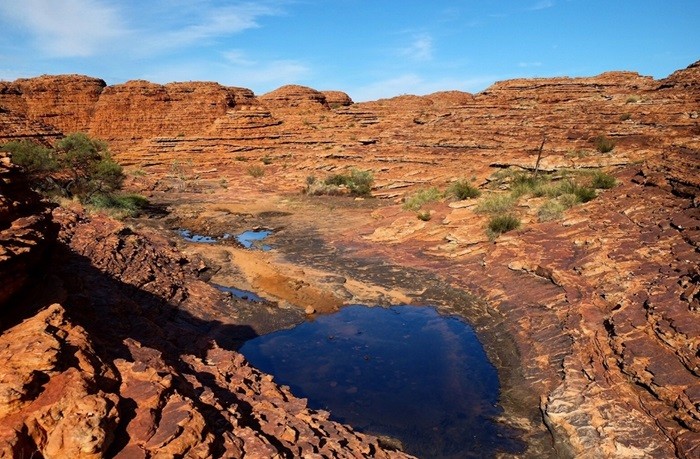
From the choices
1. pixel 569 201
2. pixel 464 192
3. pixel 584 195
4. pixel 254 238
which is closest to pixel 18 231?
pixel 254 238

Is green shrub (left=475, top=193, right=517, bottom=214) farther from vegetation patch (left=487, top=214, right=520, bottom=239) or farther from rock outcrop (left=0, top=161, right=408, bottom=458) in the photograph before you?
rock outcrop (left=0, top=161, right=408, bottom=458)

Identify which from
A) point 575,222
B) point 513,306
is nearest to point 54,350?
point 513,306

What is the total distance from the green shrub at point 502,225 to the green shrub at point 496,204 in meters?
1.88

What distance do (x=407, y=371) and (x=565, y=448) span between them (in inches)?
151

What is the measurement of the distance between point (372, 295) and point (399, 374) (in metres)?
4.58

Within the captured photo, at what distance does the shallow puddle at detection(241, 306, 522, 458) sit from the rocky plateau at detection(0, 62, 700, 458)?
0.58 metres

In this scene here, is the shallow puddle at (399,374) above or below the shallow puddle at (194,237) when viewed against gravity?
below

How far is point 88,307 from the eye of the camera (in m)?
8.17

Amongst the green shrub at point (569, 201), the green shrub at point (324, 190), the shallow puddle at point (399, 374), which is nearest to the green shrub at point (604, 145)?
Result: the green shrub at point (569, 201)

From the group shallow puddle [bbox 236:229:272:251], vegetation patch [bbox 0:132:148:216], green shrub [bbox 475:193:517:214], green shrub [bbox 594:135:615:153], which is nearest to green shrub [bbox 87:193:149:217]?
vegetation patch [bbox 0:132:148:216]

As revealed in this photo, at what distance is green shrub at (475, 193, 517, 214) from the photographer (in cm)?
2019

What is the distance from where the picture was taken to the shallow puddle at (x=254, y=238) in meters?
21.2

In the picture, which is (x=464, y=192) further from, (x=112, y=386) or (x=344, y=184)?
(x=112, y=386)

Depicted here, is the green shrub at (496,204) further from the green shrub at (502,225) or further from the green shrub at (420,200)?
the green shrub at (420,200)
